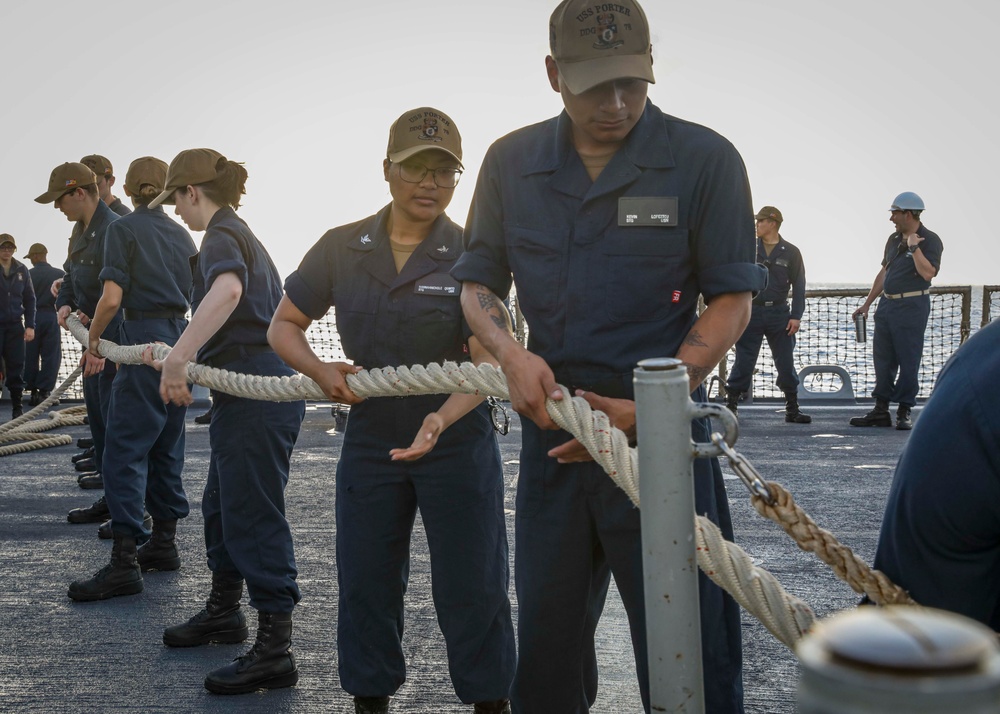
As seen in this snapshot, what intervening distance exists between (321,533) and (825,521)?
2.92 m

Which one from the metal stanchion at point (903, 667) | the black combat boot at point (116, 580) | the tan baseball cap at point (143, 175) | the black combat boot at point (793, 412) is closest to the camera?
the metal stanchion at point (903, 667)

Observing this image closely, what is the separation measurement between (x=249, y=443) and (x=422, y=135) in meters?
1.32

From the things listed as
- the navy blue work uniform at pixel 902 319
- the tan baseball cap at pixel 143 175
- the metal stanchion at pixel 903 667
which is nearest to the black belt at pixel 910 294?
the navy blue work uniform at pixel 902 319

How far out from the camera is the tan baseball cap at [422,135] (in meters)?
2.76

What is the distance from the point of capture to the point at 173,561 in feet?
15.7

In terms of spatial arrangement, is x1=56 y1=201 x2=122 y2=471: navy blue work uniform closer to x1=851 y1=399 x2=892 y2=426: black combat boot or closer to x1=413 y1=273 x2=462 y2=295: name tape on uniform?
x1=413 y1=273 x2=462 y2=295: name tape on uniform

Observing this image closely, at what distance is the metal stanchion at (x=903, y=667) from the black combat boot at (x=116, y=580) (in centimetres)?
428

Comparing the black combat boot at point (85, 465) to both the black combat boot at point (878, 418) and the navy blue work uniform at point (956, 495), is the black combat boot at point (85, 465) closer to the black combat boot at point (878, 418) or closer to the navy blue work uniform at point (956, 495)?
the black combat boot at point (878, 418)

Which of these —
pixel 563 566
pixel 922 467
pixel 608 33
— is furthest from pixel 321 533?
pixel 922 467

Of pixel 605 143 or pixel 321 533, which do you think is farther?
pixel 321 533

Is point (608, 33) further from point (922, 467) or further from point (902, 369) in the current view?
point (902, 369)

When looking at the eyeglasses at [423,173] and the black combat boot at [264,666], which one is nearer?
the eyeglasses at [423,173]

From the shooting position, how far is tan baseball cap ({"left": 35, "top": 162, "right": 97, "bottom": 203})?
213 inches

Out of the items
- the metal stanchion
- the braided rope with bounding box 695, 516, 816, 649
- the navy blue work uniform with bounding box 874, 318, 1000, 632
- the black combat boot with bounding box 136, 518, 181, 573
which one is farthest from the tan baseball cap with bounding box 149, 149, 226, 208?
the metal stanchion
